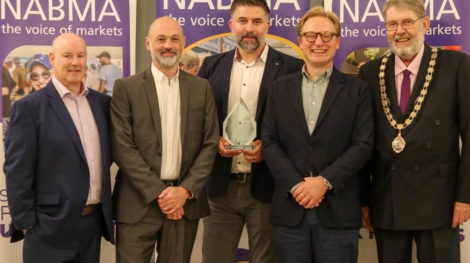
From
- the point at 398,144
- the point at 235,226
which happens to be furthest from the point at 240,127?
the point at 398,144

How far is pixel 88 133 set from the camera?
2912 millimetres

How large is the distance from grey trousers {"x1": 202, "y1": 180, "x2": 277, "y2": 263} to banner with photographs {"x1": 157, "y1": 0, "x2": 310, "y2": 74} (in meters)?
1.24

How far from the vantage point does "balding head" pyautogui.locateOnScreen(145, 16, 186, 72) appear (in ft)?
9.93

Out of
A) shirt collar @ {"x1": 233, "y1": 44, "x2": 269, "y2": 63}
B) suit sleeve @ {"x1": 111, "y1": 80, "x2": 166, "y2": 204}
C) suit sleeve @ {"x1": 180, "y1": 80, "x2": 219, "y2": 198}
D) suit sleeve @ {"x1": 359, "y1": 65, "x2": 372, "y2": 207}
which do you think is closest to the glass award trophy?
suit sleeve @ {"x1": 180, "y1": 80, "x2": 219, "y2": 198}

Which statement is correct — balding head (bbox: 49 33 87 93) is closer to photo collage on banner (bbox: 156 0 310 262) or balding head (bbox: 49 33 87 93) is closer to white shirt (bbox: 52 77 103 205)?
white shirt (bbox: 52 77 103 205)

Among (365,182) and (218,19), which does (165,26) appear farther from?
(365,182)

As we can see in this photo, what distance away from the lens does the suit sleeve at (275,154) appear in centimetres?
279

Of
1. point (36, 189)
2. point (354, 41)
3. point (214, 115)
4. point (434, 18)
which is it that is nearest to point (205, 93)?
point (214, 115)

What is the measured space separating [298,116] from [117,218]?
1.22 meters

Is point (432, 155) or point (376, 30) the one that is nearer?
point (432, 155)

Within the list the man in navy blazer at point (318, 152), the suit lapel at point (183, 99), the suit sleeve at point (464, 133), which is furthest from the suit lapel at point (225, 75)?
the suit sleeve at point (464, 133)

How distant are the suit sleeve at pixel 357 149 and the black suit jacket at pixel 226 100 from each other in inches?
22.3

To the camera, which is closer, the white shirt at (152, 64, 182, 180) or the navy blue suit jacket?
the navy blue suit jacket

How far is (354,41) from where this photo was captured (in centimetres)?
391
